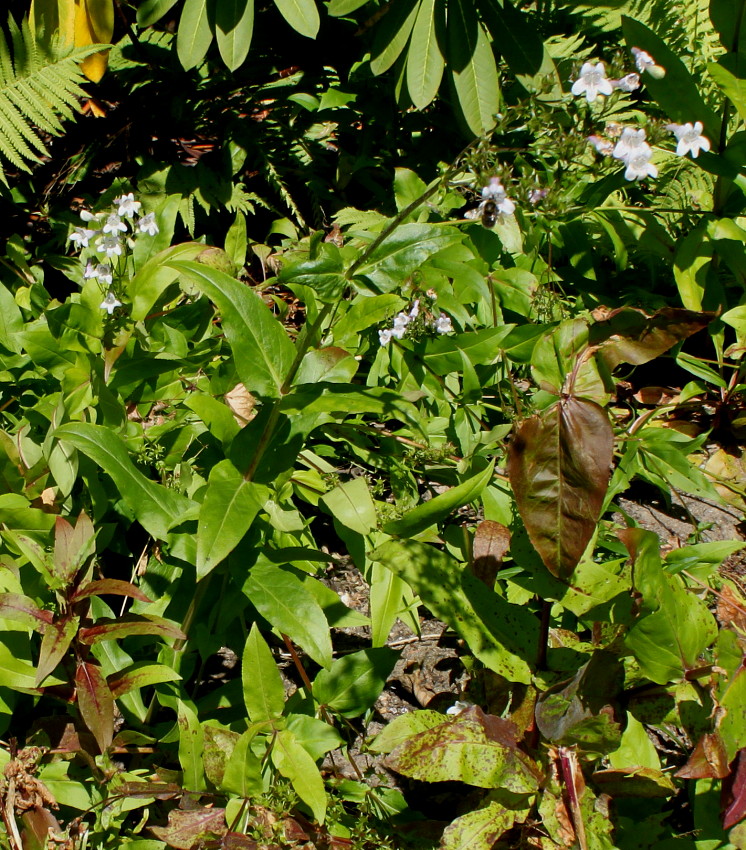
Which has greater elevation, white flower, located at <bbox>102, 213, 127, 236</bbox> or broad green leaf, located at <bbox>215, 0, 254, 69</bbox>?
broad green leaf, located at <bbox>215, 0, 254, 69</bbox>

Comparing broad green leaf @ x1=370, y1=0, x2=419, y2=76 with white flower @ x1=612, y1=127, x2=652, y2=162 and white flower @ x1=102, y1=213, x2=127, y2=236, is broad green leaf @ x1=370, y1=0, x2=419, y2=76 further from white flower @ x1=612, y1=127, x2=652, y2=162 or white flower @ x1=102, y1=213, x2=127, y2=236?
white flower @ x1=612, y1=127, x2=652, y2=162

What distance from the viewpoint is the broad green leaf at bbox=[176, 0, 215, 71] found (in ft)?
9.81

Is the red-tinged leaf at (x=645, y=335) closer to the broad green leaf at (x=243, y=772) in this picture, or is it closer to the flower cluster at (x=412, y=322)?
the flower cluster at (x=412, y=322)

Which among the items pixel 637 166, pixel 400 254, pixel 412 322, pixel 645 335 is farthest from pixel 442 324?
pixel 637 166

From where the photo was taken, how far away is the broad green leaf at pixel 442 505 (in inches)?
71.0

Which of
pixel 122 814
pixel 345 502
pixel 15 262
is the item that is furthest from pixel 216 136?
pixel 122 814

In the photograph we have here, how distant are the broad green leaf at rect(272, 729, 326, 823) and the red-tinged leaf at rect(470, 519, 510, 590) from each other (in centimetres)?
57

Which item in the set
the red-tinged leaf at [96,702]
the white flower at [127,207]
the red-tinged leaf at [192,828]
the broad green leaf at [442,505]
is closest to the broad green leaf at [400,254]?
the broad green leaf at [442,505]

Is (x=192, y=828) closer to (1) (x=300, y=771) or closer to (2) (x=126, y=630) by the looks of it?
(1) (x=300, y=771)

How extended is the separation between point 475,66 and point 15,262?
76.6 inches

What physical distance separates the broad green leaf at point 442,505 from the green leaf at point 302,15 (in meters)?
Answer: 1.93

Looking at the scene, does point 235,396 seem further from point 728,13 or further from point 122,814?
point 728,13

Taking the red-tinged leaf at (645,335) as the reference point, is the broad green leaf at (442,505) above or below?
below

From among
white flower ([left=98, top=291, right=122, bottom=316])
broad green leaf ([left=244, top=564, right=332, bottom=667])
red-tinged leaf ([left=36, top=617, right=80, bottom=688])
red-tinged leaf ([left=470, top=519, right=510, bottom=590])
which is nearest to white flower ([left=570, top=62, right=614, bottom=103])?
red-tinged leaf ([left=470, top=519, right=510, bottom=590])
